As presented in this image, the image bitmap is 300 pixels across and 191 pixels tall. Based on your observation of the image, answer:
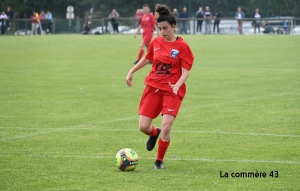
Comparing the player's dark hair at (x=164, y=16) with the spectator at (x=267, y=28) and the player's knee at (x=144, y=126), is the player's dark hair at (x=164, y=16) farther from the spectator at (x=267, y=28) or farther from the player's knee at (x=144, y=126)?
the spectator at (x=267, y=28)

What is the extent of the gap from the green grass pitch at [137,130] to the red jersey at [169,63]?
1.06 meters

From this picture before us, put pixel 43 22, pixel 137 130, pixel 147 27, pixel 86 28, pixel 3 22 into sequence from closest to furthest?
pixel 137 130
pixel 147 27
pixel 3 22
pixel 86 28
pixel 43 22

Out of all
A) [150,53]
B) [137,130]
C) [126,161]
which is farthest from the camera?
[137,130]

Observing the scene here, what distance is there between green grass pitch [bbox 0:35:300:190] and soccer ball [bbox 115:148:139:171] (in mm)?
91

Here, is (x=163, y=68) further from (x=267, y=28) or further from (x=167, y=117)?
(x=267, y=28)

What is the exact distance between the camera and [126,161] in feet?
26.5

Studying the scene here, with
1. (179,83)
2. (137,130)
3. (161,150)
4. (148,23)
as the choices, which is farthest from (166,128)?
(148,23)

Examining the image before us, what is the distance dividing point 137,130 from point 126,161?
3.31m

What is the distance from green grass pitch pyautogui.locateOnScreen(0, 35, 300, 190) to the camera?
25.2 feet

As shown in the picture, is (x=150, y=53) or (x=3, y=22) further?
(x=3, y=22)

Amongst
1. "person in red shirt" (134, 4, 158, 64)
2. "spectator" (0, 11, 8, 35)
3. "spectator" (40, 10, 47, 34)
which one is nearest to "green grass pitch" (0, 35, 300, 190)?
"person in red shirt" (134, 4, 158, 64)

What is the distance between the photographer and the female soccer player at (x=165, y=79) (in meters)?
8.17

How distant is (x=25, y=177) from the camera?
304 inches

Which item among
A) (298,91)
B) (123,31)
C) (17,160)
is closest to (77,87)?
(298,91)
